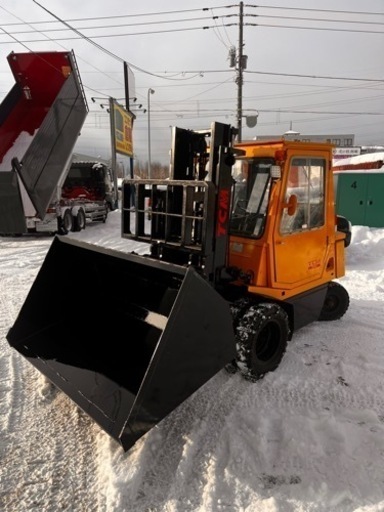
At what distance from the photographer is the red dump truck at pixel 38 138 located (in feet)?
25.9

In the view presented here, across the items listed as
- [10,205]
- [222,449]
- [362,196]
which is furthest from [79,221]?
[222,449]

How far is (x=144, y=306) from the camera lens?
11.0 feet

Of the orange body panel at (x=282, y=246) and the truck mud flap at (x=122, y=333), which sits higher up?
the orange body panel at (x=282, y=246)

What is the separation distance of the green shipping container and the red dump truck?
25.5 ft

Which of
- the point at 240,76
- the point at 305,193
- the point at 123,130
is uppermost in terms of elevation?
the point at 240,76

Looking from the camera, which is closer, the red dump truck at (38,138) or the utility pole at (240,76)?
the red dump truck at (38,138)

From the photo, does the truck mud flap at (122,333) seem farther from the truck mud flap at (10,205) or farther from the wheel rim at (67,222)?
the wheel rim at (67,222)

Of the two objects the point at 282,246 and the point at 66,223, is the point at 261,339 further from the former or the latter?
the point at 66,223

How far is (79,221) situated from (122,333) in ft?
33.8

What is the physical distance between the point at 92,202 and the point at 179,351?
1301cm

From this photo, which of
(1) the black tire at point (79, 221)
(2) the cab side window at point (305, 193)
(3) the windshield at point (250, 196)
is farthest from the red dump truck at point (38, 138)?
(2) the cab side window at point (305, 193)

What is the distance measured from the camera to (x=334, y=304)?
16.8 feet

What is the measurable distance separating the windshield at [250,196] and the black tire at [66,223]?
8.88 meters

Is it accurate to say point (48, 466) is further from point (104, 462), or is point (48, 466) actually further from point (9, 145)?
point (9, 145)
